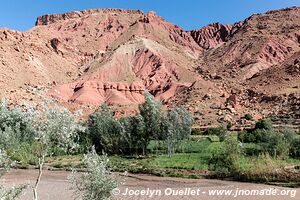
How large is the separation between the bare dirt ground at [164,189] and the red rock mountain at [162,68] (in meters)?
45.6

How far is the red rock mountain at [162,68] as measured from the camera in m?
94.0

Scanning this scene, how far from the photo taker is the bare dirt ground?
28453 millimetres

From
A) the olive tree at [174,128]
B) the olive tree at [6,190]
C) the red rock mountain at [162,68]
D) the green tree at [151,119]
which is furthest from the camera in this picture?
the red rock mountain at [162,68]

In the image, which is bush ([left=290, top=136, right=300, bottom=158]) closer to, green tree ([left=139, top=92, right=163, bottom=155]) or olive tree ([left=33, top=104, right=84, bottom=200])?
green tree ([left=139, top=92, right=163, bottom=155])

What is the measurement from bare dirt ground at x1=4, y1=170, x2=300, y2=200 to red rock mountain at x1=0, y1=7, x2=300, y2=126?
45573mm

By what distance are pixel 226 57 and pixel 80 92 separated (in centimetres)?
5663

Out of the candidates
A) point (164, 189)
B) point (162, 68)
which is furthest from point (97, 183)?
point (162, 68)

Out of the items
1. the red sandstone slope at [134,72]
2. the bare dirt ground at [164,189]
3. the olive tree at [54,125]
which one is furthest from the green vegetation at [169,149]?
the red sandstone slope at [134,72]

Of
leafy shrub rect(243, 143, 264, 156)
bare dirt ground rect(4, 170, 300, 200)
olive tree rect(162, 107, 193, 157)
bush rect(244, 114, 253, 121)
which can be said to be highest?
bush rect(244, 114, 253, 121)

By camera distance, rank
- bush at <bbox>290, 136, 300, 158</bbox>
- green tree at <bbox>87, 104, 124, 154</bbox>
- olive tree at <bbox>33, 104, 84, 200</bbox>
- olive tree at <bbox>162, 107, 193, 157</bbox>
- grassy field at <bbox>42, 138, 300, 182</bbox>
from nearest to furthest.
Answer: olive tree at <bbox>33, 104, 84, 200</bbox>, grassy field at <bbox>42, 138, 300, 182</bbox>, bush at <bbox>290, 136, 300, 158</bbox>, olive tree at <bbox>162, 107, 193, 157</bbox>, green tree at <bbox>87, 104, 124, 154</bbox>

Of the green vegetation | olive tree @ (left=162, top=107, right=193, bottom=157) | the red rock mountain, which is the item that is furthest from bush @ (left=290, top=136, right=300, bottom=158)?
the red rock mountain

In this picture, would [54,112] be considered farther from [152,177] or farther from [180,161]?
[180,161]

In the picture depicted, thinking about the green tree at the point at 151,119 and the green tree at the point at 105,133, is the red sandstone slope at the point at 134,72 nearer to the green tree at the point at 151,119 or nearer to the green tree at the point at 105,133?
the green tree at the point at 105,133

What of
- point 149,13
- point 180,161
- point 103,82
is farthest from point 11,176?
point 149,13
